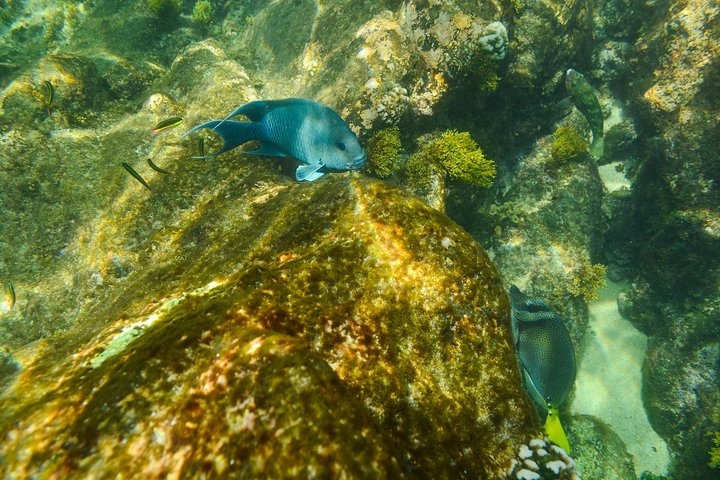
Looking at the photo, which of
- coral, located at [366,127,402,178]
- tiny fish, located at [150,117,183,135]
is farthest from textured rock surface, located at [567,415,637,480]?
tiny fish, located at [150,117,183,135]

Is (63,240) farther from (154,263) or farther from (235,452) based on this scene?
(235,452)

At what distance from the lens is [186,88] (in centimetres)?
497

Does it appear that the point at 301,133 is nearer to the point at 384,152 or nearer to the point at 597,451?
the point at 384,152

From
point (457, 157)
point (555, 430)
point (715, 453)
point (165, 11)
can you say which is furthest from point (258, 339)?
point (165, 11)

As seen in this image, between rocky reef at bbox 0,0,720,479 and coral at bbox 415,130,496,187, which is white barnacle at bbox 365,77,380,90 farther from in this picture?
coral at bbox 415,130,496,187

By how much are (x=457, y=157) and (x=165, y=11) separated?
719cm

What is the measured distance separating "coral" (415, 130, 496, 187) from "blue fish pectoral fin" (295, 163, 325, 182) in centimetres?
208

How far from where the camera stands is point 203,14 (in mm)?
7730

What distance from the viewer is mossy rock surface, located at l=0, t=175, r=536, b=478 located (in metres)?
1.46

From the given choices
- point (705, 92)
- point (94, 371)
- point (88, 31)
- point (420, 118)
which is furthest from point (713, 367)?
point (88, 31)

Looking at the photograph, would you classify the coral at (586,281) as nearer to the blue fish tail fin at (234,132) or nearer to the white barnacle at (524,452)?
the white barnacle at (524,452)

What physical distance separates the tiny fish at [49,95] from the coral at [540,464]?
6.11 meters

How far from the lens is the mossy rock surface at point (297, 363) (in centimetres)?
146

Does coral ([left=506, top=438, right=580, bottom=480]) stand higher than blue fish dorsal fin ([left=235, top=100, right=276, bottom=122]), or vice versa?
blue fish dorsal fin ([left=235, top=100, right=276, bottom=122])
